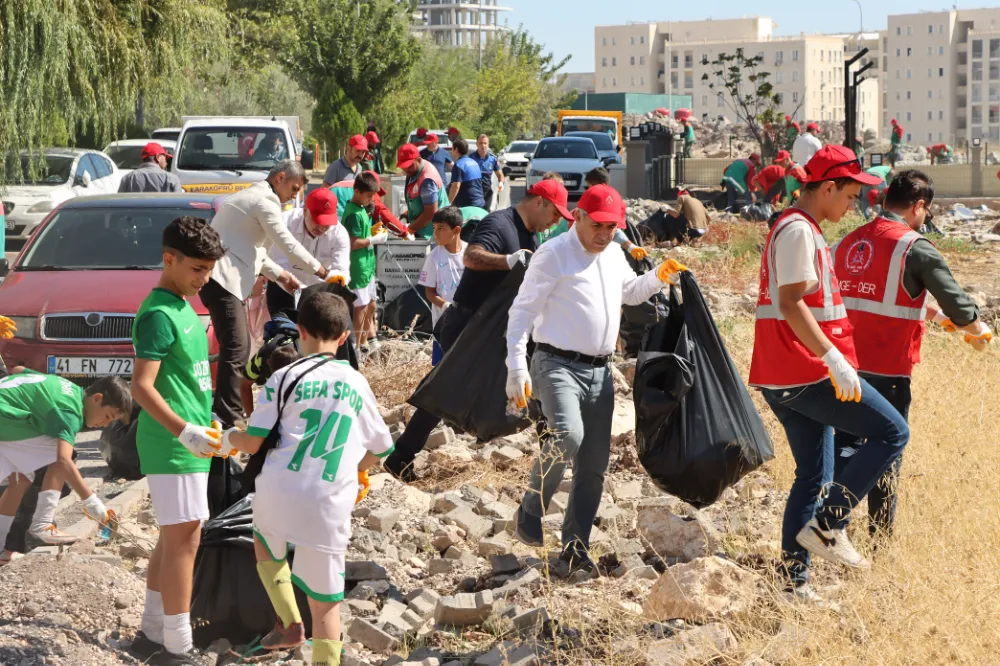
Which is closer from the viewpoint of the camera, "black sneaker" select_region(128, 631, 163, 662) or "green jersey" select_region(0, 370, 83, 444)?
"black sneaker" select_region(128, 631, 163, 662)

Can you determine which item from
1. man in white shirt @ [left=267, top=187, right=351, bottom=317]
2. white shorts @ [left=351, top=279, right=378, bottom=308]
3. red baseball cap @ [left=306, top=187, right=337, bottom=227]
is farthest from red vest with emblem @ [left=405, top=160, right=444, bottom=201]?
red baseball cap @ [left=306, top=187, right=337, bottom=227]

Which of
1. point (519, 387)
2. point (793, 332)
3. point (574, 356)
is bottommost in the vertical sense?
point (519, 387)

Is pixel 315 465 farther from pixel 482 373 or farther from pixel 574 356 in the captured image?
pixel 482 373

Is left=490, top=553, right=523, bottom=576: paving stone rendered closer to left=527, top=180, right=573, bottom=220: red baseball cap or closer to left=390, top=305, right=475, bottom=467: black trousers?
left=390, top=305, right=475, bottom=467: black trousers

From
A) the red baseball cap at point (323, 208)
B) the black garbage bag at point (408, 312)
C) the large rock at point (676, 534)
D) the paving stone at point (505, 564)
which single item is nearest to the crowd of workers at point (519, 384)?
the paving stone at point (505, 564)

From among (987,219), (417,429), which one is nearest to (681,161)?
(987,219)

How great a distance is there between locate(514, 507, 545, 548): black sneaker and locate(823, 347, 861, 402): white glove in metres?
1.56

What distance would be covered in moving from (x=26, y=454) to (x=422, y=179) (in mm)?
7205

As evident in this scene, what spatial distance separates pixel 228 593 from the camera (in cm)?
516

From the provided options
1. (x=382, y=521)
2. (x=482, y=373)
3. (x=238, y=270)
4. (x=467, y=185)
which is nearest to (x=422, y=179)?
(x=467, y=185)

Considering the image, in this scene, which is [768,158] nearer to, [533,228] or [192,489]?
[533,228]

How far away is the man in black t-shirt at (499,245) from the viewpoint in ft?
22.1

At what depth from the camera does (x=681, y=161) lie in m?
34.9

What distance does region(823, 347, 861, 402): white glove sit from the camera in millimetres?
4941
